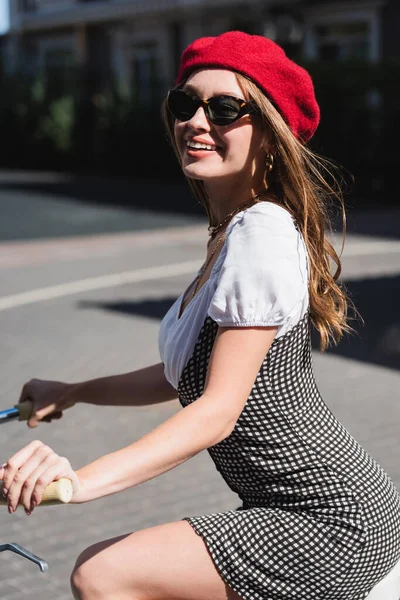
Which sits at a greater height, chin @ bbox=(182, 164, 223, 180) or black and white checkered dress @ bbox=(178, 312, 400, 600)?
chin @ bbox=(182, 164, 223, 180)

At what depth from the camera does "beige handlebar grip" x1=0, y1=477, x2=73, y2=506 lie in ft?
5.24

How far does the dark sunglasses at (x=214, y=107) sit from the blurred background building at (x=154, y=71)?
693 inches

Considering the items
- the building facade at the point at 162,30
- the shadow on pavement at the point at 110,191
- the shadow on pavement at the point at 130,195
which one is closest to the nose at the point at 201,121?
the shadow on pavement at the point at 130,195

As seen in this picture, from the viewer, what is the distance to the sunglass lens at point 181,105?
2209 mm

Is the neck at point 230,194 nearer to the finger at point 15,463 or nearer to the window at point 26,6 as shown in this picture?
the finger at point 15,463

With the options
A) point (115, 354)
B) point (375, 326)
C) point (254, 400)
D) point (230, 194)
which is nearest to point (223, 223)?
point (230, 194)

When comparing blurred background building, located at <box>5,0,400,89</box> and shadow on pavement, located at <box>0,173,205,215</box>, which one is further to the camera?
blurred background building, located at <box>5,0,400,89</box>

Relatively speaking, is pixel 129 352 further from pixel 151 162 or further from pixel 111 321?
pixel 151 162

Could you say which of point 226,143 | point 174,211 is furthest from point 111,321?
point 174,211

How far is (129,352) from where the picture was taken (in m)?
8.23

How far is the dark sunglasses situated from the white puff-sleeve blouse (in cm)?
20

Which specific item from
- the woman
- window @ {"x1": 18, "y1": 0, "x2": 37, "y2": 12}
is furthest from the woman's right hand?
window @ {"x1": 18, "y1": 0, "x2": 37, "y2": 12}

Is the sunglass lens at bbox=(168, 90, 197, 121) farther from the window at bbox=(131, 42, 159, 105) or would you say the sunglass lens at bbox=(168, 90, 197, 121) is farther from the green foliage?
the window at bbox=(131, 42, 159, 105)

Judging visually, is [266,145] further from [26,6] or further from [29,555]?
[26,6]
